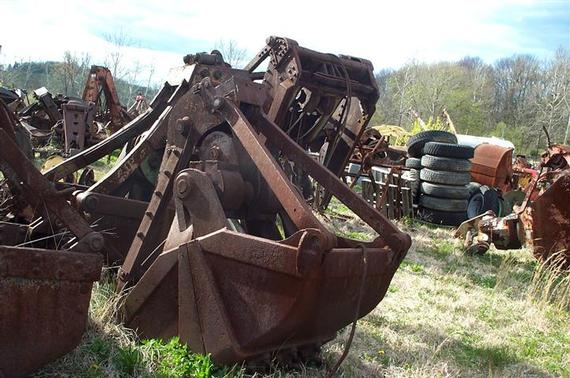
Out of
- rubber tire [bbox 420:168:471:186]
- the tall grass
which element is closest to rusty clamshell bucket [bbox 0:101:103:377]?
the tall grass

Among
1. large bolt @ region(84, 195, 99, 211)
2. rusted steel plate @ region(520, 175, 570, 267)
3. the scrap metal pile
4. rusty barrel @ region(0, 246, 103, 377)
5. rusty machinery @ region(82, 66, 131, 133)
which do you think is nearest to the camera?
rusty barrel @ region(0, 246, 103, 377)

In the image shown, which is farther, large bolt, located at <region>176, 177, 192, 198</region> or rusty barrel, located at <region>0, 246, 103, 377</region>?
large bolt, located at <region>176, 177, 192, 198</region>

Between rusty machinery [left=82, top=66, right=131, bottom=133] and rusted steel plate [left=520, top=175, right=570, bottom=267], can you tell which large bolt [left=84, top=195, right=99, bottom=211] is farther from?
rusty machinery [left=82, top=66, right=131, bottom=133]

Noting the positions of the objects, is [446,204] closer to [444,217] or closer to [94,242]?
[444,217]

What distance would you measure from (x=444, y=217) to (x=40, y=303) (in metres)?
10.5

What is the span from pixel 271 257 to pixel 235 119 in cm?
102

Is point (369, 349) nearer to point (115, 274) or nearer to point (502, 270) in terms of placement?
point (115, 274)

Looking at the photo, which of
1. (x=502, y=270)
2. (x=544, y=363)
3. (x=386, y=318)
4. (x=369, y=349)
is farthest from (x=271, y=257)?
(x=502, y=270)

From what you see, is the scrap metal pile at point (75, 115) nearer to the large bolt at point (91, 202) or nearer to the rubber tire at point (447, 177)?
the rubber tire at point (447, 177)

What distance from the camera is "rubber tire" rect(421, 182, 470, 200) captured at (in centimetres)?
1213

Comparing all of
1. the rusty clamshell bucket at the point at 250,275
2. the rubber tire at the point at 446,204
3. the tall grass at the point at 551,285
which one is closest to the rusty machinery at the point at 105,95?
the rubber tire at the point at 446,204

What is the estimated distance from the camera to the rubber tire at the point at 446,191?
12.1m

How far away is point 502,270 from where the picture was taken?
7.78 meters

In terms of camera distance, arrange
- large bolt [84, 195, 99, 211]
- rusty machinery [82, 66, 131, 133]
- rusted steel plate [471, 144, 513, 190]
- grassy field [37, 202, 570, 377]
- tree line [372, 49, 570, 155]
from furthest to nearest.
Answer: tree line [372, 49, 570, 155], rusty machinery [82, 66, 131, 133], rusted steel plate [471, 144, 513, 190], large bolt [84, 195, 99, 211], grassy field [37, 202, 570, 377]
